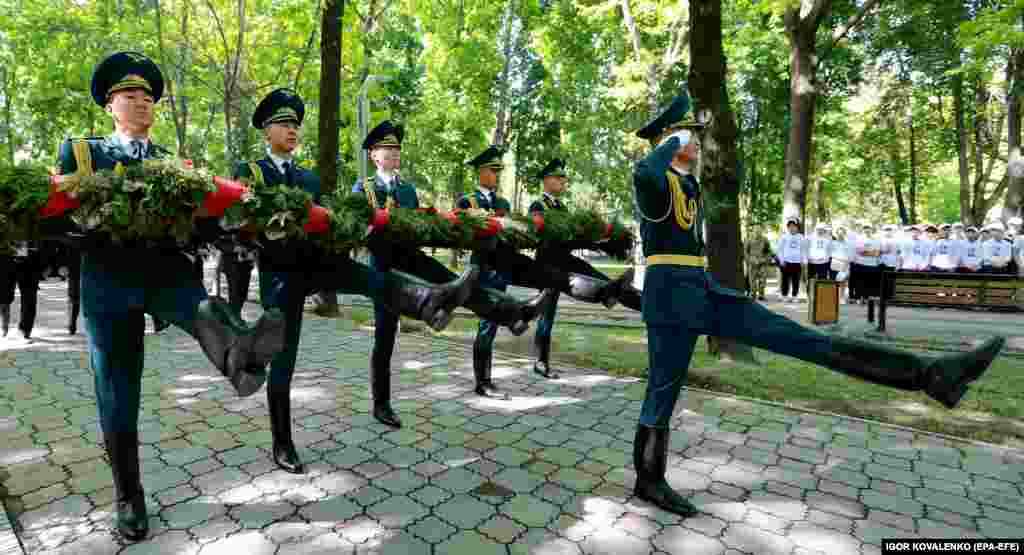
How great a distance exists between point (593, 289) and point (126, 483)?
3.47 meters

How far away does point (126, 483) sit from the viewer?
3062mm

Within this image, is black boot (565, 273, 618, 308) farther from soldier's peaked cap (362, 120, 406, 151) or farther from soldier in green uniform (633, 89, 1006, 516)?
soldier's peaked cap (362, 120, 406, 151)

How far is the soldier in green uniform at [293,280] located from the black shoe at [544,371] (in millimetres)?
3232

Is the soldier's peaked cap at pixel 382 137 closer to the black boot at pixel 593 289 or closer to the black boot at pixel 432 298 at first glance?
the black boot at pixel 432 298

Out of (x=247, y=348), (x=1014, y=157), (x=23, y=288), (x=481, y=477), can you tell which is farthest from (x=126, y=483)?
(x=1014, y=157)

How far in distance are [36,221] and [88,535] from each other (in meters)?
1.64

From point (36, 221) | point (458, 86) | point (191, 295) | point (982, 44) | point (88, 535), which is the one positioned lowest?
point (88, 535)

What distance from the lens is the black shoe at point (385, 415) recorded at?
4.88 meters

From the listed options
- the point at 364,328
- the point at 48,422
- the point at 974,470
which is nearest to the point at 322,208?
the point at 48,422

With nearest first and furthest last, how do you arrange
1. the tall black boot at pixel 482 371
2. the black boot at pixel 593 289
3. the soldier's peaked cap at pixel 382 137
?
the soldier's peaked cap at pixel 382 137 → the black boot at pixel 593 289 → the tall black boot at pixel 482 371

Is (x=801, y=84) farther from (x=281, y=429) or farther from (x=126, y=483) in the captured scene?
(x=126, y=483)

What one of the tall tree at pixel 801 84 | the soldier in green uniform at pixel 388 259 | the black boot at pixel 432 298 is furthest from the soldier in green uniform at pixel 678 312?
the tall tree at pixel 801 84

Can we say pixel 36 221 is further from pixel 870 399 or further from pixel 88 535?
pixel 870 399

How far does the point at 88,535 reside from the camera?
9.94ft
